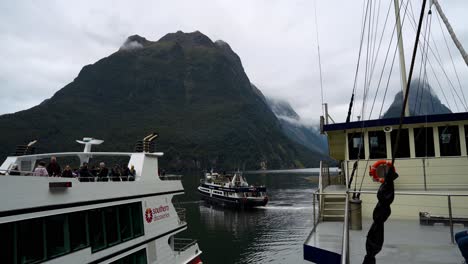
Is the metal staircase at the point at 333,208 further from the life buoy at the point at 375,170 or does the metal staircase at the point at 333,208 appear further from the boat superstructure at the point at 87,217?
the boat superstructure at the point at 87,217

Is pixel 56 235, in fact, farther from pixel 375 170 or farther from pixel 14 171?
pixel 375 170

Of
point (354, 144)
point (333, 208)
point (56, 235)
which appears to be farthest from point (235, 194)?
point (56, 235)

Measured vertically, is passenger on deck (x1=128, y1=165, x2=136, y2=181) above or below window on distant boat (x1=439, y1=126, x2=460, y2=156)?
below

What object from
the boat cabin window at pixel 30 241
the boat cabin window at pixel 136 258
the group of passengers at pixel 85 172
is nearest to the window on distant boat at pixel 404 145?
the group of passengers at pixel 85 172

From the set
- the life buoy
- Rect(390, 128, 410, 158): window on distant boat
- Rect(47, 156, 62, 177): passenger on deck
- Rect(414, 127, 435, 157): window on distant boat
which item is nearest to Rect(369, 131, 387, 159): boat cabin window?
Rect(390, 128, 410, 158): window on distant boat

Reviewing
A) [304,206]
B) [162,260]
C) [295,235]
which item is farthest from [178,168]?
[162,260]

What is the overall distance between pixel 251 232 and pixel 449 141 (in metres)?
27.3

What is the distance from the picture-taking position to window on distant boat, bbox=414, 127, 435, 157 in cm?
1197

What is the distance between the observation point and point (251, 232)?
120ft

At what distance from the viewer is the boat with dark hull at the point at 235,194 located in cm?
5224

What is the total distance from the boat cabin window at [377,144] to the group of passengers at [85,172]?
9.32 m

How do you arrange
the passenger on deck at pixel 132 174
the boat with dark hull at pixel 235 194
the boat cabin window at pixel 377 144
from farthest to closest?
the boat with dark hull at pixel 235 194, the passenger on deck at pixel 132 174, the boat cabin window at pixel 377 144

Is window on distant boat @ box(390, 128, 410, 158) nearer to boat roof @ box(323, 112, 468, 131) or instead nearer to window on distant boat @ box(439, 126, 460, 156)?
boat roof @ box(323, 112, 468, 131)

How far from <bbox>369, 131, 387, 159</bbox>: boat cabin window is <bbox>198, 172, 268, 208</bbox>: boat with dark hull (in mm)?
40716
